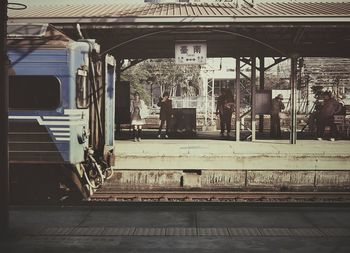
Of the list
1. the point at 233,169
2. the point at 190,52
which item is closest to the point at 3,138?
the point at 233,169

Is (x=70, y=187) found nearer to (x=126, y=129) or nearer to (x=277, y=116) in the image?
(x=277, y=116)

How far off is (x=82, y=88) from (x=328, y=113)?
9.95 m

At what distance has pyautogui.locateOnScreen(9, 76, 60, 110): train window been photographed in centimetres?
808

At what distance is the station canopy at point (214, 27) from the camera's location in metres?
11.9

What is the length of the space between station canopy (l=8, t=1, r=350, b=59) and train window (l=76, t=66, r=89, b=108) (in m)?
3.79

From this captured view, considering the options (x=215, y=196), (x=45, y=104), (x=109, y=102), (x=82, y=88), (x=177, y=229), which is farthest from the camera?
(x=109, y=102)

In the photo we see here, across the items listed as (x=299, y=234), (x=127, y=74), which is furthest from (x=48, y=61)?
(x=127, y=74)

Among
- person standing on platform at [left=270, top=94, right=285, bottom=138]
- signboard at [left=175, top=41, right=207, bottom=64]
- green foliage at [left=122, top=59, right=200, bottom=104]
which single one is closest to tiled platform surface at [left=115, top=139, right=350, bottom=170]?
signboard at [left=175, top=41, right=207, bottom=64]

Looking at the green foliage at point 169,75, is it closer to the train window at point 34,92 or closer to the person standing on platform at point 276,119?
the person standing on platform at point 276,119

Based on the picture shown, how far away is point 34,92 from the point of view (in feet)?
26.8

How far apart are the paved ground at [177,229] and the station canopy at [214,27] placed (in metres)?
5.87

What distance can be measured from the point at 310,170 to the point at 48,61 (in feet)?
22.4

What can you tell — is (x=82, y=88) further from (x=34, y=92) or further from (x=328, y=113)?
(x=328, y=113)

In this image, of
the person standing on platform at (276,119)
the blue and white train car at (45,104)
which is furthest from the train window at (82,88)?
the person standing on platform at (276,119)
